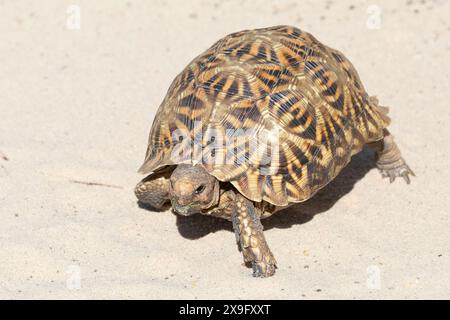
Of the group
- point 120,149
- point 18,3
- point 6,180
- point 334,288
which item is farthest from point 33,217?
point 18,3

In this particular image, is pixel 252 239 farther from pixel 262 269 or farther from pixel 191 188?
pixel 191 188

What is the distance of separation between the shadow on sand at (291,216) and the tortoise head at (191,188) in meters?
0.67

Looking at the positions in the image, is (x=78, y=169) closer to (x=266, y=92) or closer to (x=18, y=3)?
(x=266, y=92)

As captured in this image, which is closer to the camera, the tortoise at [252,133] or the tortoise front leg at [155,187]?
the tortoise at [252,133]

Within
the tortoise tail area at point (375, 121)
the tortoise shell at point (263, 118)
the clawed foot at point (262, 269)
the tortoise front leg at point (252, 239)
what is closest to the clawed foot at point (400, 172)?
the tortoise tail area at point (375, 121)

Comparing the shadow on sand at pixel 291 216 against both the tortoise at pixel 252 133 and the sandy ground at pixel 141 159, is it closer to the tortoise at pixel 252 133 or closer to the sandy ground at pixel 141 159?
the sandy ground at pixel 141 159

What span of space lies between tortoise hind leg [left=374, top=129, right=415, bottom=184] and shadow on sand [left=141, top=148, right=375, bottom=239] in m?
0.30

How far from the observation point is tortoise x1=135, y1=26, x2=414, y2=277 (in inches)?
228

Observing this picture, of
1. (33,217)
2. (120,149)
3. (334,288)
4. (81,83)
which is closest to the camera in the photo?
(334,288)

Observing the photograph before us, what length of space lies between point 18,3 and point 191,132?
6466 millimetres

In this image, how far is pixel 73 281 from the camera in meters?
5.70

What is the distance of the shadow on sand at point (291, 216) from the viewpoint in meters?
6.53

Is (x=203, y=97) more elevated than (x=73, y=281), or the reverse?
(x=203, y=97)

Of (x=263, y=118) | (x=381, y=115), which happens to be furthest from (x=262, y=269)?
(x=381, y=115)
